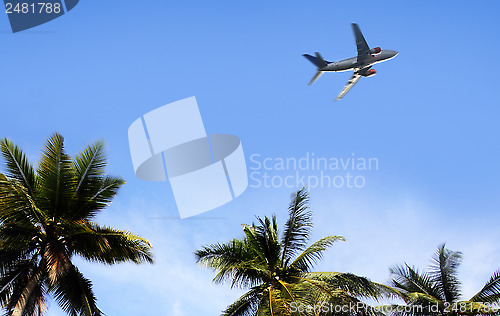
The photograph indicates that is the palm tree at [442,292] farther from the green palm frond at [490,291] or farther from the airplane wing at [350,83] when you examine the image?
the airplane wing at [350,83]

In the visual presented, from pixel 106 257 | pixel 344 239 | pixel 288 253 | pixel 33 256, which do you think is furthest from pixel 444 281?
pixel 33 256

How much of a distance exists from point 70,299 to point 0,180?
4326 millimetres

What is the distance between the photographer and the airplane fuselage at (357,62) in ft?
116

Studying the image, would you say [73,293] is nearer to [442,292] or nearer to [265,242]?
[265,242]

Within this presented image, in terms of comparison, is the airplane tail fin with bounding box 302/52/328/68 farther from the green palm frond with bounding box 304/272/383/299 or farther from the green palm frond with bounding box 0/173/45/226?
the green palm frond with bounding box 0/173/45/226

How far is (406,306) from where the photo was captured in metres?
24.3

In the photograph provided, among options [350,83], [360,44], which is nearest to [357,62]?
[360,44]

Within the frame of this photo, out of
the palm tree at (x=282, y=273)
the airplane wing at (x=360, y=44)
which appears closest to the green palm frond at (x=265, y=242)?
the palm tree at (x=282, y=273)

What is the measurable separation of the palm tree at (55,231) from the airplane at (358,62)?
2281 centimetres

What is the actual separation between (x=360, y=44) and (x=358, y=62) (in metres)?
1.34

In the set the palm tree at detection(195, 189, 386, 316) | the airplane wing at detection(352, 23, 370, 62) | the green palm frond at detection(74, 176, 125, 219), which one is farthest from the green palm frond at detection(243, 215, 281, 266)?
the airplane wing at detection(352, 23, 370, 62)

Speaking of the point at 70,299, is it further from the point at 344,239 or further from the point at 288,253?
the point at 344,239

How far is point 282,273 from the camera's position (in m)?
21.3

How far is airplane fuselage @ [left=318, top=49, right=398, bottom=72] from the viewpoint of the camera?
35.2m
